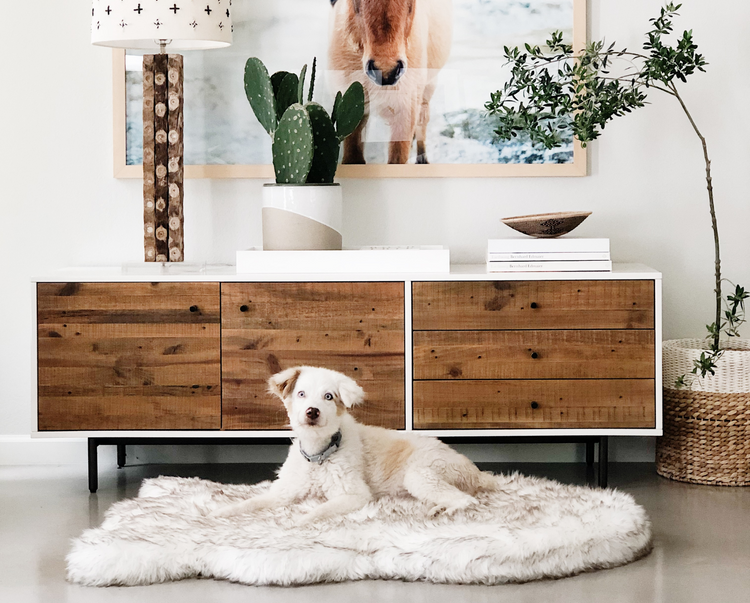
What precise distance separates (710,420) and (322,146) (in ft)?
4.61

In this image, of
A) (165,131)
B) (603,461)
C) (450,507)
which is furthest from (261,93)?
(603,461)

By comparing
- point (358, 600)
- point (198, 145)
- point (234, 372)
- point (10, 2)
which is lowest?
point (358, 600)

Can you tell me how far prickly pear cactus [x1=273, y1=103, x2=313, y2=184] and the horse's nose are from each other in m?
0.39

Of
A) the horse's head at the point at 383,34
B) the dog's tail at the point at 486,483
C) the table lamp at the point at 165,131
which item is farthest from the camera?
the horse's head at the point at 383,34

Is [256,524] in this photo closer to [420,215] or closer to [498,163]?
[420,215]

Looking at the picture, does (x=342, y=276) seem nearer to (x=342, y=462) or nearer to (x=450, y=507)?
(x=342, y=462)

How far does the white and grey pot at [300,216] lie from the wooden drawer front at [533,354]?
427 millimetres

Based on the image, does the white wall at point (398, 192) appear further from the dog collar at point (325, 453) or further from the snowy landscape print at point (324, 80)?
the dog collar at point (325, 453)

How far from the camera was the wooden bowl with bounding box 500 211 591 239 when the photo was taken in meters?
2.64

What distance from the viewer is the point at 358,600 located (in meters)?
1.87

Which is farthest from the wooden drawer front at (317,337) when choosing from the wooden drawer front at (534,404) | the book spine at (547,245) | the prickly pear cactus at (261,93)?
the prickly pear cactus at (261,93)

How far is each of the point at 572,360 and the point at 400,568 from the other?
0.88 meters

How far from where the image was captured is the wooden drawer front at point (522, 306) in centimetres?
256

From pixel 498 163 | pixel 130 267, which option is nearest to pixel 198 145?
pixel 130 267
